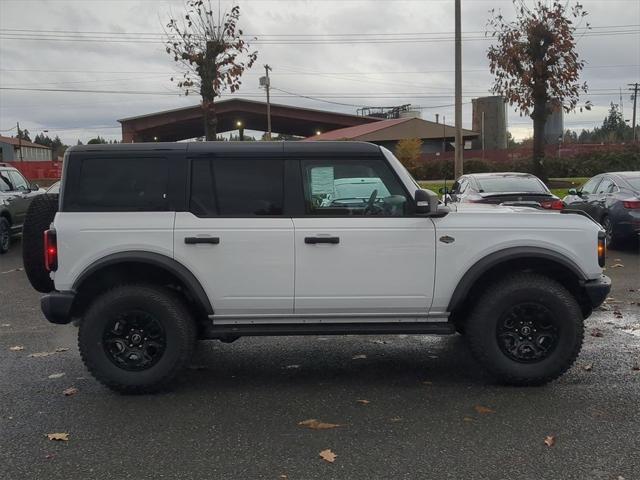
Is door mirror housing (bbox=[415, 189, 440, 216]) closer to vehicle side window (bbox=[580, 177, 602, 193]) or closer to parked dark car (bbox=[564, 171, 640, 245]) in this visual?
parked dark car (bbox=[564, 171, 640, 245])

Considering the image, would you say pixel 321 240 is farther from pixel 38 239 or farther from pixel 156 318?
pixel 38 239

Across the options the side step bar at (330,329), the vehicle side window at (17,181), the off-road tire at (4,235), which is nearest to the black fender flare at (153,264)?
the side step bar at (330,329)

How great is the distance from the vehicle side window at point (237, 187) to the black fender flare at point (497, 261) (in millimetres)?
1462

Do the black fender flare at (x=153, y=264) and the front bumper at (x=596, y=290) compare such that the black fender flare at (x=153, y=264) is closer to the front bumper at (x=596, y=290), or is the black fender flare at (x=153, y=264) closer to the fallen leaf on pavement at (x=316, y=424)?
the fallen leaf on pavement at (x=316, y=424)

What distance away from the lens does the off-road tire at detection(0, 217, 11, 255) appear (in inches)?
500

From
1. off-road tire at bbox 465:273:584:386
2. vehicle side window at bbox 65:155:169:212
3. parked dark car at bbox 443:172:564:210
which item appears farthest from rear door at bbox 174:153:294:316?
parked dark car at bbox 443:172:564:210

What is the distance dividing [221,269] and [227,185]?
649 millimetres

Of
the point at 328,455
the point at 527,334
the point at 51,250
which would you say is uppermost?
the point at 51,250

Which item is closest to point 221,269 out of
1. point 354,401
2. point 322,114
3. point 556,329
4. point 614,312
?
point 354,401

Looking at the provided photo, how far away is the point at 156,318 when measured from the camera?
4633 mm

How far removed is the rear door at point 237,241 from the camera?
4613mm

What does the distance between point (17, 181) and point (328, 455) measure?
12.9 metres

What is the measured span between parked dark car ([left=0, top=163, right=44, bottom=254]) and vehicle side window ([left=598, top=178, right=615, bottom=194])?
11260 mm

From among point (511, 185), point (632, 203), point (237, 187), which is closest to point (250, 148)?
point (237, 187)
